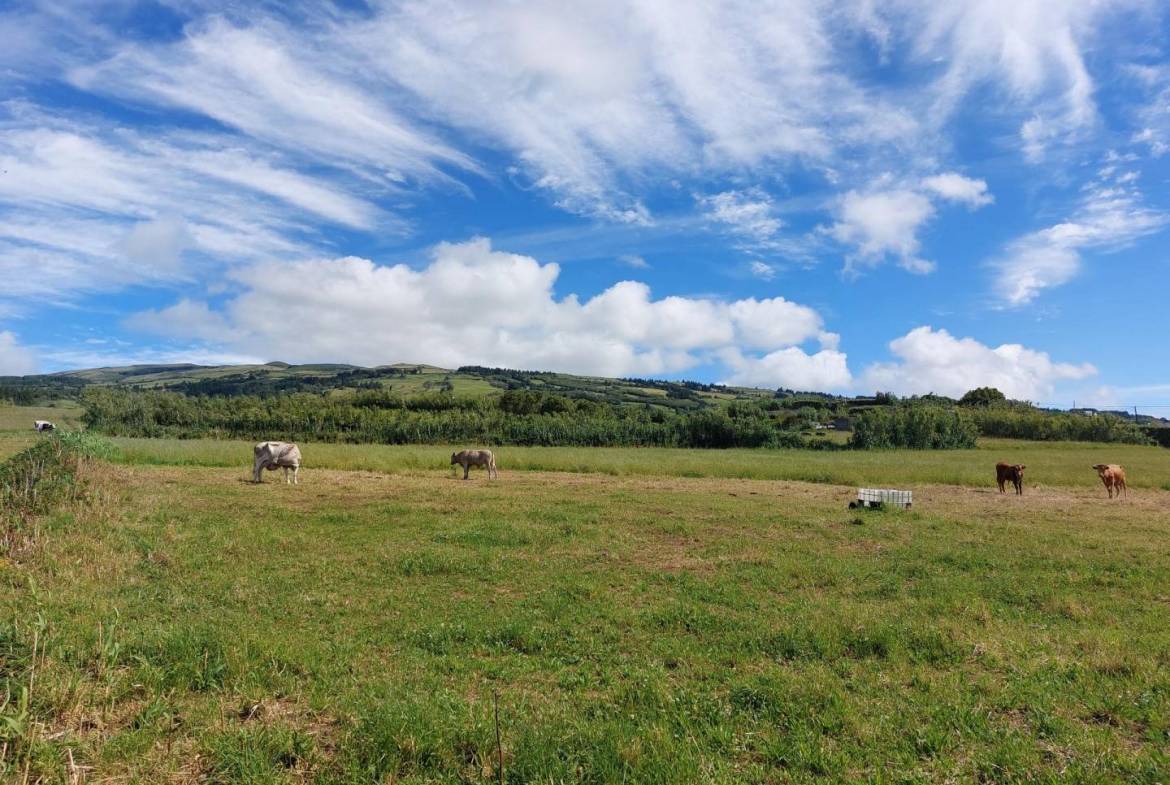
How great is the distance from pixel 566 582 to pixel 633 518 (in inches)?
294

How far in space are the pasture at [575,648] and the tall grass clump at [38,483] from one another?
66 cm

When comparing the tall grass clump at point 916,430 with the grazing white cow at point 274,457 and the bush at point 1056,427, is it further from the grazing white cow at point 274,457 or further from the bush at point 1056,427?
the grazing white cow at point 274,457

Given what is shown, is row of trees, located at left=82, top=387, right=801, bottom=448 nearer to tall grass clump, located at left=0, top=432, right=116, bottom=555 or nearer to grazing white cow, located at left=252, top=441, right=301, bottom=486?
grazing white cow, located at left=252, top=441, right=301, bottom=486

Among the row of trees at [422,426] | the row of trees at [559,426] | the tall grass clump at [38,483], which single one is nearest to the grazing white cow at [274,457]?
the tall grass clump at [38,483]

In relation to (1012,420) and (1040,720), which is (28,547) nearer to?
(1040,720)

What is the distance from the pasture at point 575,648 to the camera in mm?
5250

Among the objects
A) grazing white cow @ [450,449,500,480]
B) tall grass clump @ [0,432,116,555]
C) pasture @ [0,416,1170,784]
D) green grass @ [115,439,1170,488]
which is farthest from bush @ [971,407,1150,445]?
tall grass clump @ [0,432,116,555]

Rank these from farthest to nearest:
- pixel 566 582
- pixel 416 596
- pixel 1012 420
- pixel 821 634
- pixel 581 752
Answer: pixel 1012 420 → pixel 566 582 → pixel 416 596 → pixel 821 634 → pixel 581 752

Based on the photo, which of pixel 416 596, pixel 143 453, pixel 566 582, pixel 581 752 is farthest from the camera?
pixel 143 453

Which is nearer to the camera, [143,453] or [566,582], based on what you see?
[566,582]

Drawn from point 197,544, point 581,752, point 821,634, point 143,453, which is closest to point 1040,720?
point 821,634

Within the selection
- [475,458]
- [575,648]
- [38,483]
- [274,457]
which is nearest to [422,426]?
[475,458]

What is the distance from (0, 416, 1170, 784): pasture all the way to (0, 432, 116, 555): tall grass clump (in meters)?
0.66

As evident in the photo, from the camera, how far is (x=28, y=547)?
35.6ft
